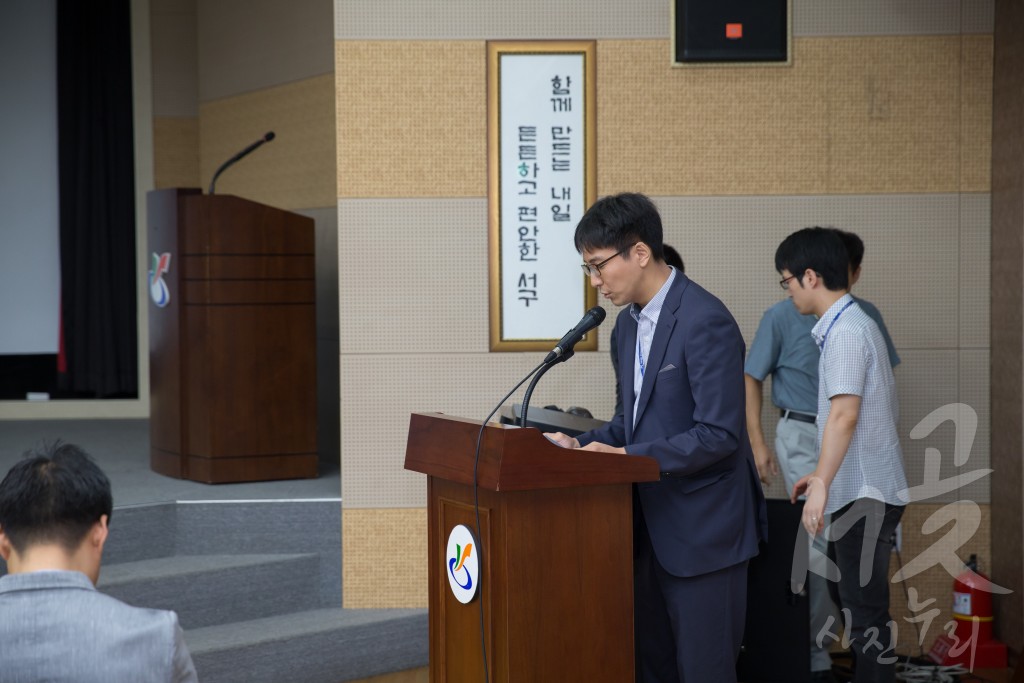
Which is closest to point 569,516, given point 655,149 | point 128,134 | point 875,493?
point 875,493

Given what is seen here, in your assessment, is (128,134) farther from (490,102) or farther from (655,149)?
(655,149)

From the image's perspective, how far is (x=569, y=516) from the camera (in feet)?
7.37

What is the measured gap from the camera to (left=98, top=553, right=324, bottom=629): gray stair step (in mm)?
3781

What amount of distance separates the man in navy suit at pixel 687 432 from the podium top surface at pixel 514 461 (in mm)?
89

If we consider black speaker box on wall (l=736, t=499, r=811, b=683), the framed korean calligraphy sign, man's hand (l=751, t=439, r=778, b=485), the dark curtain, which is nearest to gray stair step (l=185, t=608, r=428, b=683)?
the framed korean calligraphy sign

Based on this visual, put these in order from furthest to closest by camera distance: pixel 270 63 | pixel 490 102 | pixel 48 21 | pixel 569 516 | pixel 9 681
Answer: pixel 48 21
pixel 270 63
pixel 490 102
pixel 569 516
pixel 9 681

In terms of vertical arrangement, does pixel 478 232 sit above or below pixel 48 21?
below

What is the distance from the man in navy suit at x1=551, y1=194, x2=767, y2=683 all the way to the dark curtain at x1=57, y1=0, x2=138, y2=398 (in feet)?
→ 15.7

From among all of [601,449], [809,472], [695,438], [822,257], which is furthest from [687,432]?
[809,472]

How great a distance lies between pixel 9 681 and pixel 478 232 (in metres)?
2.74

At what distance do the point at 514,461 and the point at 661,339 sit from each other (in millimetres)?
493

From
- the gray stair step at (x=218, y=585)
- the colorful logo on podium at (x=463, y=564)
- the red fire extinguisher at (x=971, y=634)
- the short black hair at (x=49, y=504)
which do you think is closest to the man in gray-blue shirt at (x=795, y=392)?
the red fire extinguisher at (x=971, y=634)

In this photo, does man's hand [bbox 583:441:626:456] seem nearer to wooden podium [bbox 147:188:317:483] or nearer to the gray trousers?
the gray trousers

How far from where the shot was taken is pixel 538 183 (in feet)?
12.9
